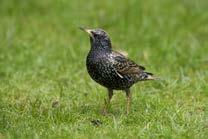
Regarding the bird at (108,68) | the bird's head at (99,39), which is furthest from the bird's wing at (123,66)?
the bird's head at (99,39)

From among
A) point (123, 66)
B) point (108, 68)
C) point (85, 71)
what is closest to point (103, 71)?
point (108, 68)

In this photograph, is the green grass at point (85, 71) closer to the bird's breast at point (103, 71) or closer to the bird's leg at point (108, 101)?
the bird's leg at point (108, 101)

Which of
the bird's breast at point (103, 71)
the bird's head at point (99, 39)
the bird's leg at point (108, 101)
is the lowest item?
the bird's leg at point (108, 101)

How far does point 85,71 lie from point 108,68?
7.65ft

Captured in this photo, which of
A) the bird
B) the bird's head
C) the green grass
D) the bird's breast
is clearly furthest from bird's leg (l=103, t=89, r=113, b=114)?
the bird's head

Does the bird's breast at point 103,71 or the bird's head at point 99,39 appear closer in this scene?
the bird's breast at point 103,71

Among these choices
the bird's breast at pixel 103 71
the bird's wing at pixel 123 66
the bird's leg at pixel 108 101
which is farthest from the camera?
the bird's leg at pixel 108 101

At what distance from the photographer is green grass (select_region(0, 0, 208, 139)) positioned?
836 centimetres

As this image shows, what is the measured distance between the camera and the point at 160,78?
10570 mm

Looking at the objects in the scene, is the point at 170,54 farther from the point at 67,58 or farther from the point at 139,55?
the point at 67,58

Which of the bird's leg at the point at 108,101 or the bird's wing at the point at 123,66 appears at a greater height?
the bird's wing at the point at 123,66

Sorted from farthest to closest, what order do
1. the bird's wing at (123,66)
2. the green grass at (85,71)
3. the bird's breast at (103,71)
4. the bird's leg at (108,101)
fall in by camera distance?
the bird's leg at (108,101)
the bird's wing at (123,66)
the bird's breast at (103,71)
the green grass at (85,71)

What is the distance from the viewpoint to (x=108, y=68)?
8977 millimetres

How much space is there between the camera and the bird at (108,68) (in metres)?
8.95
